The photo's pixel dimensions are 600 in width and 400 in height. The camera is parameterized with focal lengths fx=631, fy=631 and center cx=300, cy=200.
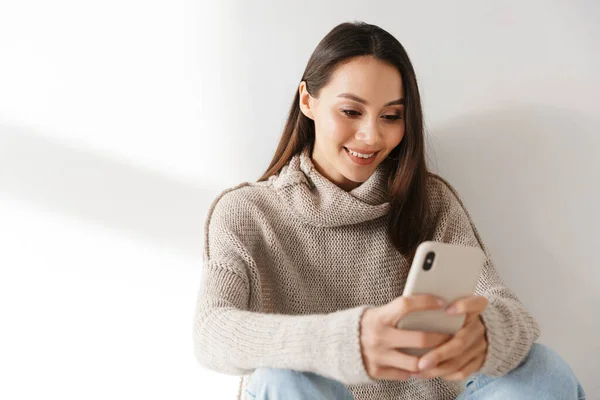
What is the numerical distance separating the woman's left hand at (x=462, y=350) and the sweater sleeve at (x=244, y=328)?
0.09 meters

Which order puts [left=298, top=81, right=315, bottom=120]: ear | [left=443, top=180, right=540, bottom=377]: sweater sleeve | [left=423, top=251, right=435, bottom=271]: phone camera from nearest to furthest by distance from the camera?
[left=423, top=251, right=435, bottom=271]: phone camera < [left=443, top=180, right=540, bottom=377]: sweater sleeve < [left=298, top=81, right=315, bottom=120]: ear

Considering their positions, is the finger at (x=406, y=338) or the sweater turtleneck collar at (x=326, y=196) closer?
the finger at (x=406, y=338)

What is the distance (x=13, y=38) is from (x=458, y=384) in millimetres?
1166

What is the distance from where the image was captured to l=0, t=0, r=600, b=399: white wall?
135 centimetres

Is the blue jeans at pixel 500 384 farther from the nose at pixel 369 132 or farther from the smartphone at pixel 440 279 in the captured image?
the nose at pixel 369 132


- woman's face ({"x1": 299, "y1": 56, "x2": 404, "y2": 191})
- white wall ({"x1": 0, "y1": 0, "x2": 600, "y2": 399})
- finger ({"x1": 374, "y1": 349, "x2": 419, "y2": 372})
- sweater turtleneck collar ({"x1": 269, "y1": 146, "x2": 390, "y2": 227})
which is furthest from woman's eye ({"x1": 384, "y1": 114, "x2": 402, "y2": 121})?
finger ({"x1": 374, "y1": 349, "x2": 419, "y2": 372})

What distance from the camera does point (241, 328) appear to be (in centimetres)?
97

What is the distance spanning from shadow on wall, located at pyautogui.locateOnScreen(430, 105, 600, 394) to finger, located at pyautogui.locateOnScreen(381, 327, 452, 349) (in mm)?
649

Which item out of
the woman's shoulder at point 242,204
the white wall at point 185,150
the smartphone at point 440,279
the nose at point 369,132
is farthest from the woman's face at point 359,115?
the smartphone at point 440,279

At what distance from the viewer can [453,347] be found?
884 mm

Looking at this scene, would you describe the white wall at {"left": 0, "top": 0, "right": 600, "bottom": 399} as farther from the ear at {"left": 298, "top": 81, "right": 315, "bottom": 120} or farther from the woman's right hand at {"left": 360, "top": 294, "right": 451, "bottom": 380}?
the woman's right hand at {"left": 360, "top": 294, "right": 451, "bottom": 380}

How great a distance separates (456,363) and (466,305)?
3.6 inches

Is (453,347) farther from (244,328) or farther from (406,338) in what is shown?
(244,328)

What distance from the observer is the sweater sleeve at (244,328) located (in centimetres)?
87
